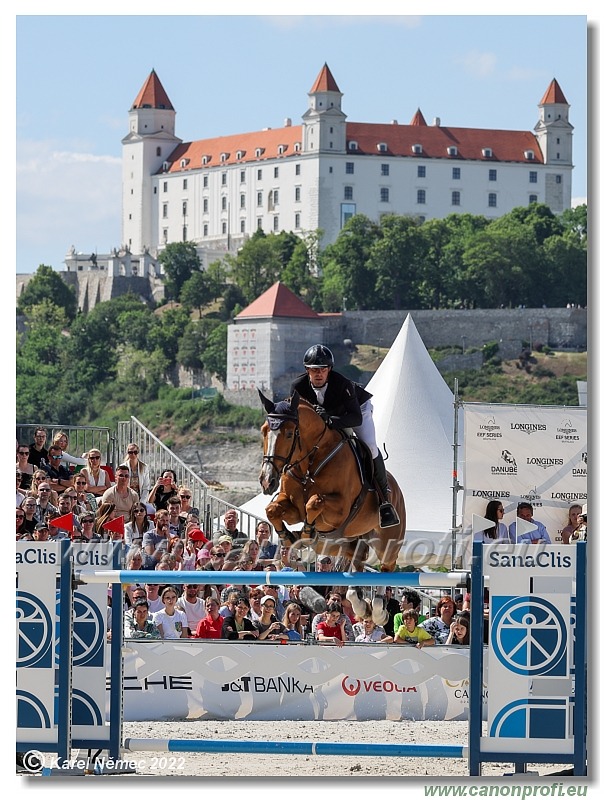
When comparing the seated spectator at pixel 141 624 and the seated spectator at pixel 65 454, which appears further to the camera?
the seated spectator at pixel 65 454

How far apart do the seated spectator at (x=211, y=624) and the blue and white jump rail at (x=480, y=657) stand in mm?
2031

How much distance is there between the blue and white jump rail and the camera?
6.39 m

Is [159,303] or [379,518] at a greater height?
[159,303]

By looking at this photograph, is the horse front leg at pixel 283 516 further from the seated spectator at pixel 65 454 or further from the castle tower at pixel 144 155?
the castle tower at pixel 144 155

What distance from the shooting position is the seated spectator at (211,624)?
340 inches

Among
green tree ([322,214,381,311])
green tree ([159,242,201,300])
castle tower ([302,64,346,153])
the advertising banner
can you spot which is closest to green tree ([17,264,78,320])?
green tree ([159,242,201,300])

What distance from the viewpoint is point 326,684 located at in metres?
8.10

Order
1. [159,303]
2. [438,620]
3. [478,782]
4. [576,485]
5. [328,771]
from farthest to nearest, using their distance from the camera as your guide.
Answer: [159,303] → [576,485] → [438,620] → [328,771] → [478,782]

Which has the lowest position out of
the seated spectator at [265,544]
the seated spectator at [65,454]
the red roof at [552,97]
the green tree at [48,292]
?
the seated spectator at [265,544]

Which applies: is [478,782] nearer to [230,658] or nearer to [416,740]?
[416,740]

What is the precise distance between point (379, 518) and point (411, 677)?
0.95 metres

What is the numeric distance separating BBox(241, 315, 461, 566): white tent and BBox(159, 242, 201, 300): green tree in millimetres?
93429

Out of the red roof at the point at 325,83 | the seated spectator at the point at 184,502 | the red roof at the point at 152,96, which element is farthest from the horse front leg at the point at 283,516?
the red roof at the point at 152,96

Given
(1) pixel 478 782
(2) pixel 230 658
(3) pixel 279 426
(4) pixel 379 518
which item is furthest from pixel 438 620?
(1) pixel 478 782
